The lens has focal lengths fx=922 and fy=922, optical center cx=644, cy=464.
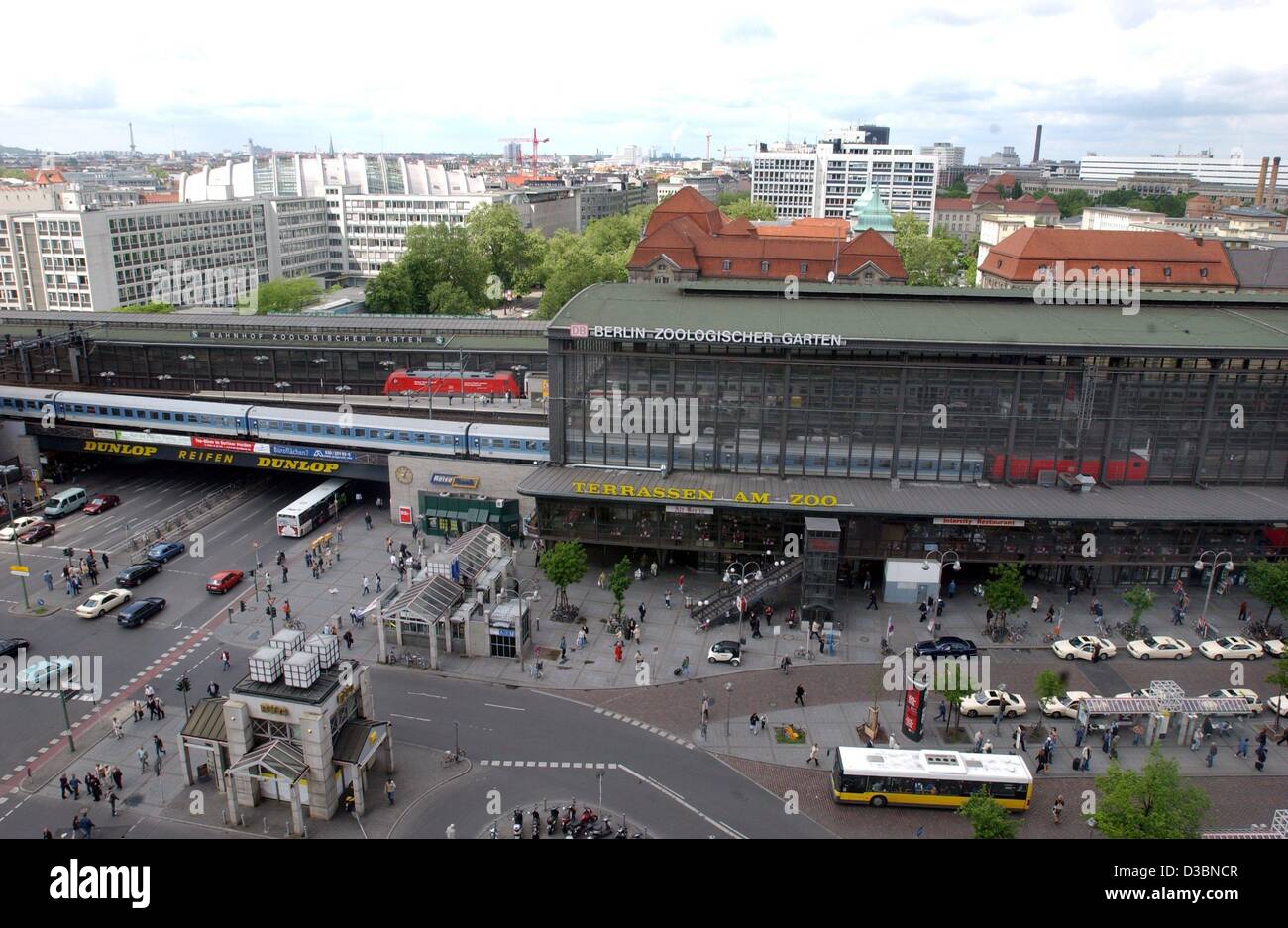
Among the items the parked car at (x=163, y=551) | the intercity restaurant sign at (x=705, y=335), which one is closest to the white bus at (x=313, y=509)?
the parked car at (x=163, y=551)

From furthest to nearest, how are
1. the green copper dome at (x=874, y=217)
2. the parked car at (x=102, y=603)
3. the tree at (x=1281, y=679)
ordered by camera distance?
1. the green copper dome at (x=874, y=217)
2. the parked car at (x=102, y=603)
3. the tree at (x=1281, y=679)

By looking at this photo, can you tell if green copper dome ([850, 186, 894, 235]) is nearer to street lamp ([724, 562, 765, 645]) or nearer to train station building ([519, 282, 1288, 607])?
train station building ([519, 282, 1288, 607])

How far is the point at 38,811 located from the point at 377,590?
22197mm

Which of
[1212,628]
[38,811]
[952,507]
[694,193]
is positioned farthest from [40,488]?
[694,193]

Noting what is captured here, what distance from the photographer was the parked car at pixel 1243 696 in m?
44.1

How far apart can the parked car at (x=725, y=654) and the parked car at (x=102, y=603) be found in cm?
3558

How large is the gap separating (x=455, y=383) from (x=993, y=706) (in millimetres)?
51555

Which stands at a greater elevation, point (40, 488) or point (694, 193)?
point (694, 193)

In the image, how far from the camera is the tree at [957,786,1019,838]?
32219 mm

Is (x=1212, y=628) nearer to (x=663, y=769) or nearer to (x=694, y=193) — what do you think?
(x=663, y=769)

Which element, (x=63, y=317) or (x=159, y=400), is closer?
(x=159, y=400)

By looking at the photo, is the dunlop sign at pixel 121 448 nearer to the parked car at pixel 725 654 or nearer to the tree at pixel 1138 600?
the parked car at pixel 725 654

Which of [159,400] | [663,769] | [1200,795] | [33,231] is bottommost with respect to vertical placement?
[663,769]

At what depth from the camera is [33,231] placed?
13675cm
